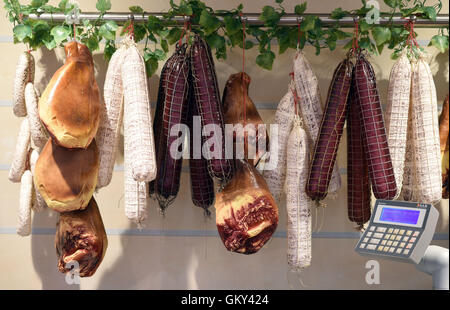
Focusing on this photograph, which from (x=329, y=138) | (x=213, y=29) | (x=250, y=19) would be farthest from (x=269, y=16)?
(x=329, y=138)

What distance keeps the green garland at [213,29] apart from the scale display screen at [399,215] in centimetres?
63

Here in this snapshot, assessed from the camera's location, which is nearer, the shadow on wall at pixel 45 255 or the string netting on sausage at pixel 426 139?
the string netting on sausage at pixel 426 139

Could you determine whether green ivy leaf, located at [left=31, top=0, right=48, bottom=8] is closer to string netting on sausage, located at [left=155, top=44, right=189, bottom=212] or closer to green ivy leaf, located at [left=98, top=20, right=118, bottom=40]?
green ivy leaf, located at [left=98, top=20, right=118, bottom=40]

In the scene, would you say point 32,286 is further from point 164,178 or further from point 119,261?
point 164,178

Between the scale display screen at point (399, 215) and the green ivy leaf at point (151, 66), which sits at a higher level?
the green ivy leaf at point (151, 66)

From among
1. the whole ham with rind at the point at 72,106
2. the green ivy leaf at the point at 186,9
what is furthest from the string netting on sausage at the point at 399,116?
the whole ham with rind at the point at 72,106

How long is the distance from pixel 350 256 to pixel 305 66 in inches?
29.1

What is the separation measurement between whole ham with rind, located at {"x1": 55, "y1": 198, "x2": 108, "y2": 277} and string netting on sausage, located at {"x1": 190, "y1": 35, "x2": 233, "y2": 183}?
404 mm

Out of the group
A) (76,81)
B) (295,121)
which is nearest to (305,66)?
(295,121)

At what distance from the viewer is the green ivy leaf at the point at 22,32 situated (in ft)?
4.51

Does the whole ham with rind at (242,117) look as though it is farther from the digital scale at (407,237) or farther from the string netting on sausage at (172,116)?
the digital scale at (407,237)

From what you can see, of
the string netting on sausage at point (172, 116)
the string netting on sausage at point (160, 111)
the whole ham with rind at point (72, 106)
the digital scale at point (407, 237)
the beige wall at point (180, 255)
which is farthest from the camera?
the beige wall at point (180, 255)

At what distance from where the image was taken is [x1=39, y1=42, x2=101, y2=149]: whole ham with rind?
1176mm
